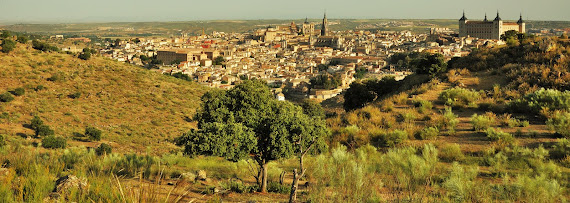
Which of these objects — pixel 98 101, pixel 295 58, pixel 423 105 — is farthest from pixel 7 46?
pixel 295 58

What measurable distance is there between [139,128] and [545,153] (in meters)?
15.7

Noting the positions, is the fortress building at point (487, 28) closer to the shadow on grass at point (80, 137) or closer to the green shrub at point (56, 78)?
the green shrub at point (56, 78)

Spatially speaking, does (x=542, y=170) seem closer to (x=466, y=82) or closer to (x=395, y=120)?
(x=395, y=120)

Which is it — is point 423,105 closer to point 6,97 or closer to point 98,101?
point 98,101

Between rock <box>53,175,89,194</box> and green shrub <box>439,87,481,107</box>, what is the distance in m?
9.14

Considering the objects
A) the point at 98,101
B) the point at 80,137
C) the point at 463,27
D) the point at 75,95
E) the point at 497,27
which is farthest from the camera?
the point at 463,27

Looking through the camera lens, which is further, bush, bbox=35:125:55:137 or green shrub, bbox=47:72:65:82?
green shrub, bbox=47:72:65:82

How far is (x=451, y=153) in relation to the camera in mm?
6727

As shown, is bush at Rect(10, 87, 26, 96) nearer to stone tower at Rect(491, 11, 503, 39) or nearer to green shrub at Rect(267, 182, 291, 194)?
green shrub at Rect(267, 182, 291, 194)

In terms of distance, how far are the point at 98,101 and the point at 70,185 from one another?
65.1 feet

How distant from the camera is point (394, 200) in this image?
3736 mm

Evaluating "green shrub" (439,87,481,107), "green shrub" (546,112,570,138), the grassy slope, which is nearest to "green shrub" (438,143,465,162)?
"green shrub" (546,112,570,138)

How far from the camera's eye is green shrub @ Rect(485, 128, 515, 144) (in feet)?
23.2

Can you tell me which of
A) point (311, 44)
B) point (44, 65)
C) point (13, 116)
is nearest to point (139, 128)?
point (13, 116)
